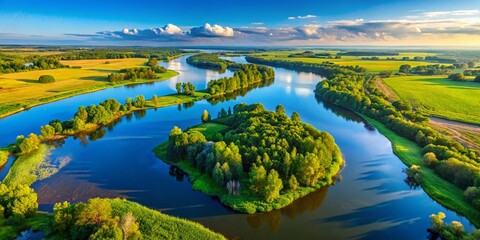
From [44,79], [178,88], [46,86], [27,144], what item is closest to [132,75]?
[44,79]

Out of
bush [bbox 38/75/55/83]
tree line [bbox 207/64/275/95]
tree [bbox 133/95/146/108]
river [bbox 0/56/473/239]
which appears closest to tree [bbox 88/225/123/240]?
river [bbox 0/56/473/239]

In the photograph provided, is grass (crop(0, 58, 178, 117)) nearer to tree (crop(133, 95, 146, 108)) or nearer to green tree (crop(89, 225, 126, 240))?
tree (crop(133, 95, 146, 108))

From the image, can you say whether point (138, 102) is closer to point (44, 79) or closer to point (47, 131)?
point (47, 131)

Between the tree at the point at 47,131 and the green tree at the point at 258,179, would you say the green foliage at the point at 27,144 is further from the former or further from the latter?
the green tree at the point at 258,179

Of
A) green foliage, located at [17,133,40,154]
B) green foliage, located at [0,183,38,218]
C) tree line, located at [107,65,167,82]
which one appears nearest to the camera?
green foliage, located at [0,183,38,218]

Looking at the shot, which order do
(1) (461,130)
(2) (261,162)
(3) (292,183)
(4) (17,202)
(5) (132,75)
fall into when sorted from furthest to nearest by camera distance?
(5) (132,75)
(1) (461,130)
(2) (261,162)
(3) (292,183)
(4) (17,202)

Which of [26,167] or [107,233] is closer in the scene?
[107,233]

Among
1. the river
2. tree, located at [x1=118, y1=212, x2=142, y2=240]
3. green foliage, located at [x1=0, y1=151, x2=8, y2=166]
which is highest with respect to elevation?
tree, located at [x1=118, y1=212, x2=142, y2=240]
